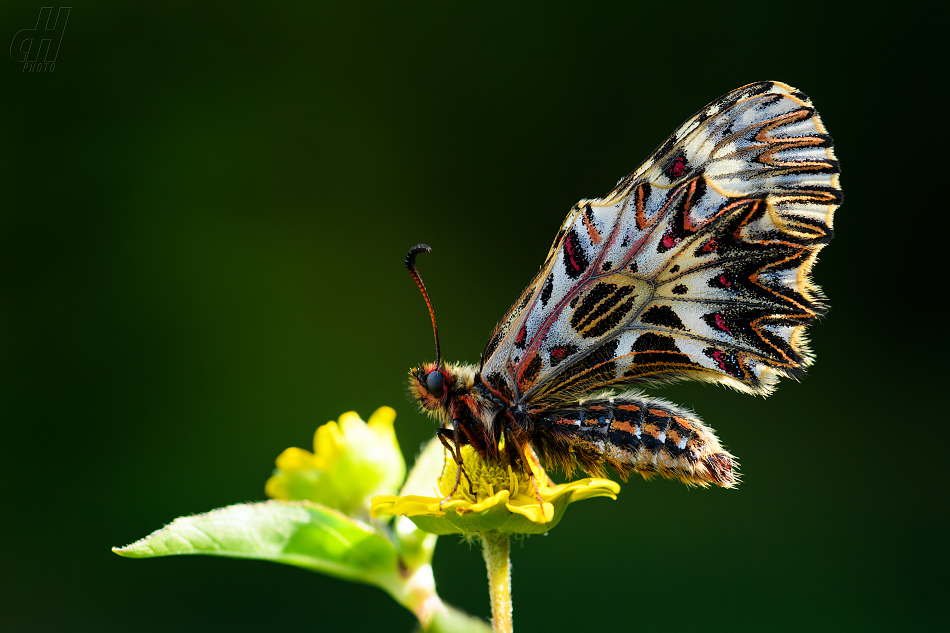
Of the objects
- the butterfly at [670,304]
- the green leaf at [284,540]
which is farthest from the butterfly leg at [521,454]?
the green leaf at [284,540]

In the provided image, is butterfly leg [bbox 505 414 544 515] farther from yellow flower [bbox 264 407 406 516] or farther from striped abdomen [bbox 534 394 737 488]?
yellow flower [bbox 264 407 406 516]

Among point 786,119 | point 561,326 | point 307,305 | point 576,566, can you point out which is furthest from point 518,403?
point 307,305

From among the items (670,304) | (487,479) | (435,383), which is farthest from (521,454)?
(670,304)

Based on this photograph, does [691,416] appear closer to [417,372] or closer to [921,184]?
[417,372]

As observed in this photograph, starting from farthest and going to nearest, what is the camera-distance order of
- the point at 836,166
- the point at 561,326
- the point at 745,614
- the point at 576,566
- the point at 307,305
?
the point at 307,305
the point at 576,566
the point at 745,614
the point at 561,326
the point at 836,166

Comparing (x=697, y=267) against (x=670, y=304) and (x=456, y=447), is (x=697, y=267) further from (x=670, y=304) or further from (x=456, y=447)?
(x=456, y=447)

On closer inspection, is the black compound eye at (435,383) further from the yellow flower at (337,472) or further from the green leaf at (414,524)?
the yellow flower at (337,472)
